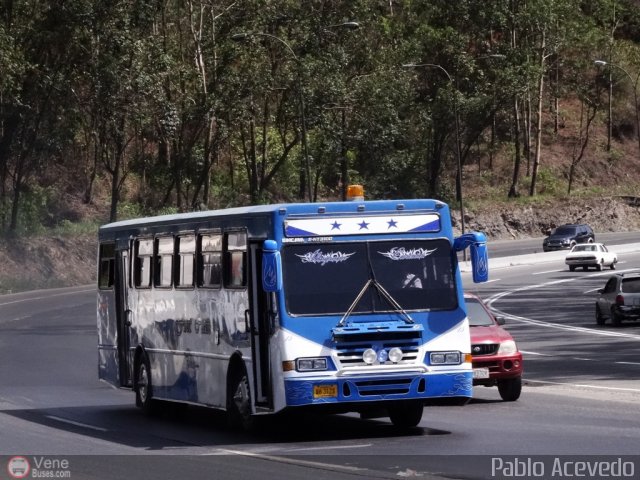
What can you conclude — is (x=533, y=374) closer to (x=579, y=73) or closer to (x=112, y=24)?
(x=112, y=24)

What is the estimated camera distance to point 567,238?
263 feet

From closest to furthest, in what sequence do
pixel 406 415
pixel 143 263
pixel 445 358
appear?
pixel 445 358 < pixel 406 415 < pixel 143 263

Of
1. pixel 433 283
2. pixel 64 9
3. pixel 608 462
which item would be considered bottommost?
pixel 608 462

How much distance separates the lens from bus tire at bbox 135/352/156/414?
18578 mm

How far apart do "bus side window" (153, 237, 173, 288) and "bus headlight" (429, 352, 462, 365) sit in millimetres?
4458

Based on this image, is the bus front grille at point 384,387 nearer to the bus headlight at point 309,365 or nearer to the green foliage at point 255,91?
the bus headlight at point 309,365

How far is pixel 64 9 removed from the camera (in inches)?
2517

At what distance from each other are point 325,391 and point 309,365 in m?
0.32

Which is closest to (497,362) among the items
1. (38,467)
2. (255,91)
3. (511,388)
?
(511,388)

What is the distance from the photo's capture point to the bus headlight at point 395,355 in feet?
47.6

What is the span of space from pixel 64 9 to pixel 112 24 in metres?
2.32

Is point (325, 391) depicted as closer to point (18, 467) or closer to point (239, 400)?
point (239, 400)

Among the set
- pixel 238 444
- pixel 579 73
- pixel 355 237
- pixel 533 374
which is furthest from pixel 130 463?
pixel 579 73

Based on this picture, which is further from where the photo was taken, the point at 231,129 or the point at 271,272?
the point at 231,129
